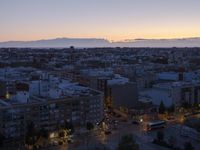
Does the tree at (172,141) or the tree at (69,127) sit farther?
the tree at (69,127)

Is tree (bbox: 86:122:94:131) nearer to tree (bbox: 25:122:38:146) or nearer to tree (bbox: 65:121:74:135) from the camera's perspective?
tree (bbox: 65:121:74:135)

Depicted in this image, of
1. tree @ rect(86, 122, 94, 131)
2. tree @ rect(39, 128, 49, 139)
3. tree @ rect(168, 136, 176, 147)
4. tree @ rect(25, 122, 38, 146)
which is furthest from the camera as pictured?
tree @ rect(86, 122, 94, 131)

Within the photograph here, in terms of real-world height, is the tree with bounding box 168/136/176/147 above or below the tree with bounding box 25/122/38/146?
below

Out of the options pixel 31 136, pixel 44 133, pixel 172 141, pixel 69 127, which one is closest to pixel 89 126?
pixel 69 127

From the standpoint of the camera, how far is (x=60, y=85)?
21.9m

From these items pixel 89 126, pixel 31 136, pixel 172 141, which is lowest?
pixel 172 141

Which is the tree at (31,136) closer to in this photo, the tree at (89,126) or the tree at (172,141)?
the tree at (89,126)

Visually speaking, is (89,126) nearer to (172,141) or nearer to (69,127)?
(69,127)

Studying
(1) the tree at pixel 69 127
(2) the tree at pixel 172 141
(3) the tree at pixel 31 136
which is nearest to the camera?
(3) the tree at pixel 31 136

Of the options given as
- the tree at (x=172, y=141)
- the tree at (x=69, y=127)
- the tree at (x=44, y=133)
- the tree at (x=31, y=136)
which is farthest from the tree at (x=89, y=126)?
the tree at (x=172, y=141)

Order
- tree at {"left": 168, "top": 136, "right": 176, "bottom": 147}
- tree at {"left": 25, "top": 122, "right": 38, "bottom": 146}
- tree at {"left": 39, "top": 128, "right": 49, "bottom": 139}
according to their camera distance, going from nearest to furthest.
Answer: tree at {"left": 25, "top": 122, "right": 38, "bottom": 146}
tree at {"left": 168, "top": 136, "right": 176, "bottom": 147}
tree at {"left": 39, "top": 128, "right": 49, "bottom": 139}

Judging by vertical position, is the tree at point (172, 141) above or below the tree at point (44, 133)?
below

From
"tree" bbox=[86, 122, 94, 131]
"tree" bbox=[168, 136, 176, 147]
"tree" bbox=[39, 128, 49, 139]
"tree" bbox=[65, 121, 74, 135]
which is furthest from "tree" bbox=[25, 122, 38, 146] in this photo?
"tree" bbox=[168, 136, 176, 147]

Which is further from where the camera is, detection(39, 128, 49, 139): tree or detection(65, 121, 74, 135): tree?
detection(65, 121, 74, 135): tree
